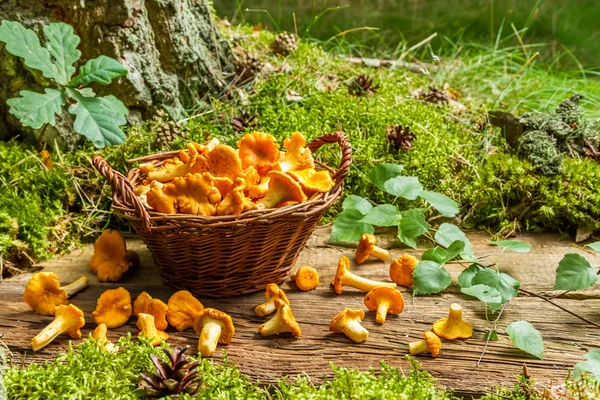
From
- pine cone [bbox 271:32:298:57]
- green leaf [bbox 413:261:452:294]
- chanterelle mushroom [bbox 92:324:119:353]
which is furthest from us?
pine cone [bbox 271:32:298:57]

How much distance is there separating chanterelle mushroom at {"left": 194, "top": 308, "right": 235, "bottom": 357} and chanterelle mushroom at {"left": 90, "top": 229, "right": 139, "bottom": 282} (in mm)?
581

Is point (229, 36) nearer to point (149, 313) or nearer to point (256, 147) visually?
point (256, 147)

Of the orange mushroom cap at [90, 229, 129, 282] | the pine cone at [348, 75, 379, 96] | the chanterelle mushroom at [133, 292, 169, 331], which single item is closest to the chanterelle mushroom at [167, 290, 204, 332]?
the chanterelle mushroom at [133, 292, 169, 331]

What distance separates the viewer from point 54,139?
3191 millimetres

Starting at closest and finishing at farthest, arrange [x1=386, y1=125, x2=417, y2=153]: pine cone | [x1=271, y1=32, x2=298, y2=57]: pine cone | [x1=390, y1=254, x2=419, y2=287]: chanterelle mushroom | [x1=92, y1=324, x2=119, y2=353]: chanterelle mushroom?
[x1=92, y1=324, x2=119, y2=353]: chanterelle mushroom < [x1=390, y1=254, x2=419, y2=287]: chanterelle mushroom < [x1=386, y1=125, x2=417, y2=153]: pine cone < [x1=271, y1=32, x2=298, y2=57]: pine cone

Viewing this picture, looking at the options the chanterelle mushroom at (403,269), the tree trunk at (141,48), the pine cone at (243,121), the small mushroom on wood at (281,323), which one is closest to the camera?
the small mushroom on wood at (281,323)

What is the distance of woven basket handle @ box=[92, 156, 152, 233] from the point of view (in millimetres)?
2035

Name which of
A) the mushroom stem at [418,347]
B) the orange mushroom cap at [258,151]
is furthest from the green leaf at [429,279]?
the orange mushroom cap at [258,151]

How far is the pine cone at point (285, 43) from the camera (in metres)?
3.99

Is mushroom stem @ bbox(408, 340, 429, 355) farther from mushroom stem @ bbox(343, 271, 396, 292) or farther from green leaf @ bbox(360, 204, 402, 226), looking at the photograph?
green leaf @ bbox(360, 204, 402, 226)

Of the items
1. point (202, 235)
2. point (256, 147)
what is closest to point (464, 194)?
point (256, 147)

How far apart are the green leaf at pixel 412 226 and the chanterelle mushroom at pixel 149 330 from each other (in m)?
1.16

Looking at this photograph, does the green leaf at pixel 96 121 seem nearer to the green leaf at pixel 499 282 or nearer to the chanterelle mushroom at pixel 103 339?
the chanterelle mushroom at pixel 103 339

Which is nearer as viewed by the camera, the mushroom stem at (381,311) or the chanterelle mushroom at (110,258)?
the mushroom stem at (381,311)
